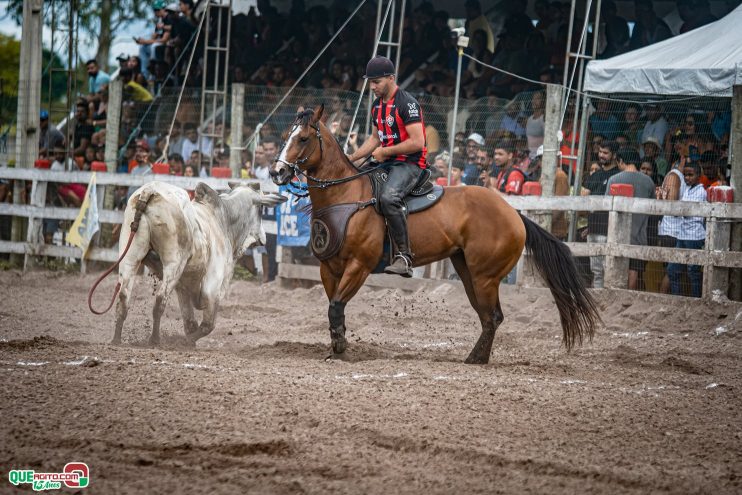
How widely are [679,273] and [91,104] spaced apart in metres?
12.5

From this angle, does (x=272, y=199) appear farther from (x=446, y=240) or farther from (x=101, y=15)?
(x=101, y=15)

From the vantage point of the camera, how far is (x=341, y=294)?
28.4 feet

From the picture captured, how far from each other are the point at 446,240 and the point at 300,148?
160 cm

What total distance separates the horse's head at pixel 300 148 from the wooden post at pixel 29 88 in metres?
10.6

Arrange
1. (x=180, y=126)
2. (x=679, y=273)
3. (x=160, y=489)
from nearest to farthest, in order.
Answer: (x=160, y=489) < (x=679, y=273) < (x=180, y=126)

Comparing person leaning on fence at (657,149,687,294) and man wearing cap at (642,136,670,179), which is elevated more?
man wearing cap at (642,136,670,179)

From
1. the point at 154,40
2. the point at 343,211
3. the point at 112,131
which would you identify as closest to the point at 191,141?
the point at 112,131

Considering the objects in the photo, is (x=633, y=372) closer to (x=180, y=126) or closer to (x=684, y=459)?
(x=684, y=459)

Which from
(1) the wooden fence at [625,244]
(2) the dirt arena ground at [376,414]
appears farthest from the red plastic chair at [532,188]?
(2) the dirt arena ground at [376,414]

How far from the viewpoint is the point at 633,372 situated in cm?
833

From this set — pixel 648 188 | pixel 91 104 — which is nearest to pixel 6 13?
pixel 91 104

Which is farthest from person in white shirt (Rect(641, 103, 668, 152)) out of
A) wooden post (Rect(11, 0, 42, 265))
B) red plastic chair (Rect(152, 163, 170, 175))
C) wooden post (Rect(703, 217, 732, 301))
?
wooden post (Rect(11, 0, 42, 265))

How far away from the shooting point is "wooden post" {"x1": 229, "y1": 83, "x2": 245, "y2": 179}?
1544 cm

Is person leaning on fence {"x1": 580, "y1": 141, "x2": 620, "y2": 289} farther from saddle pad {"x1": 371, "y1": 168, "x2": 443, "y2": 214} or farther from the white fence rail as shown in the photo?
the white fence rail
